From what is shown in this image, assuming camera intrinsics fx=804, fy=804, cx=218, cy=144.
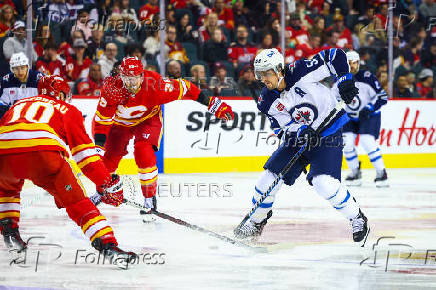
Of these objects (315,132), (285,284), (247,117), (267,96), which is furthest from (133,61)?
(247,117)

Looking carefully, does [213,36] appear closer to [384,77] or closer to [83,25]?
Result: [83,25]

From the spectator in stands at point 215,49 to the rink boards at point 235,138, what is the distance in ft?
1.65

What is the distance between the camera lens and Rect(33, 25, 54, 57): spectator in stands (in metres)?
8.38

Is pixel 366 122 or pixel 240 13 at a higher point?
pixel 240 13

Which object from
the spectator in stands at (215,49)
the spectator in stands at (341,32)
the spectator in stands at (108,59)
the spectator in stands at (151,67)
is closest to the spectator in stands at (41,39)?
the spectator in stands at (108,59)

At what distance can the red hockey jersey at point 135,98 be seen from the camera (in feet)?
18.2

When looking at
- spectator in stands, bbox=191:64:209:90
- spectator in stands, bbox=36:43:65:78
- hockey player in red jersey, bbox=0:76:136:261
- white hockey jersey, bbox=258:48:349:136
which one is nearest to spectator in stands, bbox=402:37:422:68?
spectator in stands, bbox=191:64:209:90

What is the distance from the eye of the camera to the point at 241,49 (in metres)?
9.66

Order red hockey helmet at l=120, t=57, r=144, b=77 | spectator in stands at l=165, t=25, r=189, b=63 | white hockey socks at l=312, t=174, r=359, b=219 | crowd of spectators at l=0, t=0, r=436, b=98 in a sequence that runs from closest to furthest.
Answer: white hockey socks at l=312, t=174, r=359, b=219 → red hockey helmet at l=120, t=57, r=144, b=77 → crowd of spectators at l=0, t=0, r=436, b=98 → spectator in stands at l=165, t=25, r=189, b=63

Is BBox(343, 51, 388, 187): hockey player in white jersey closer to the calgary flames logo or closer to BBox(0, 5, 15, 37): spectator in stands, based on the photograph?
the calgary flames logo

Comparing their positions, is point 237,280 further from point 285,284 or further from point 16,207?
point 16,207

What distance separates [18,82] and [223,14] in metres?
3.30

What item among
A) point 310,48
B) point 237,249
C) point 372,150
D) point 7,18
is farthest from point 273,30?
point 237,249

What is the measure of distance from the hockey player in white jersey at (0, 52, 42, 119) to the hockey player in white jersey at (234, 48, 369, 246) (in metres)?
3.45
